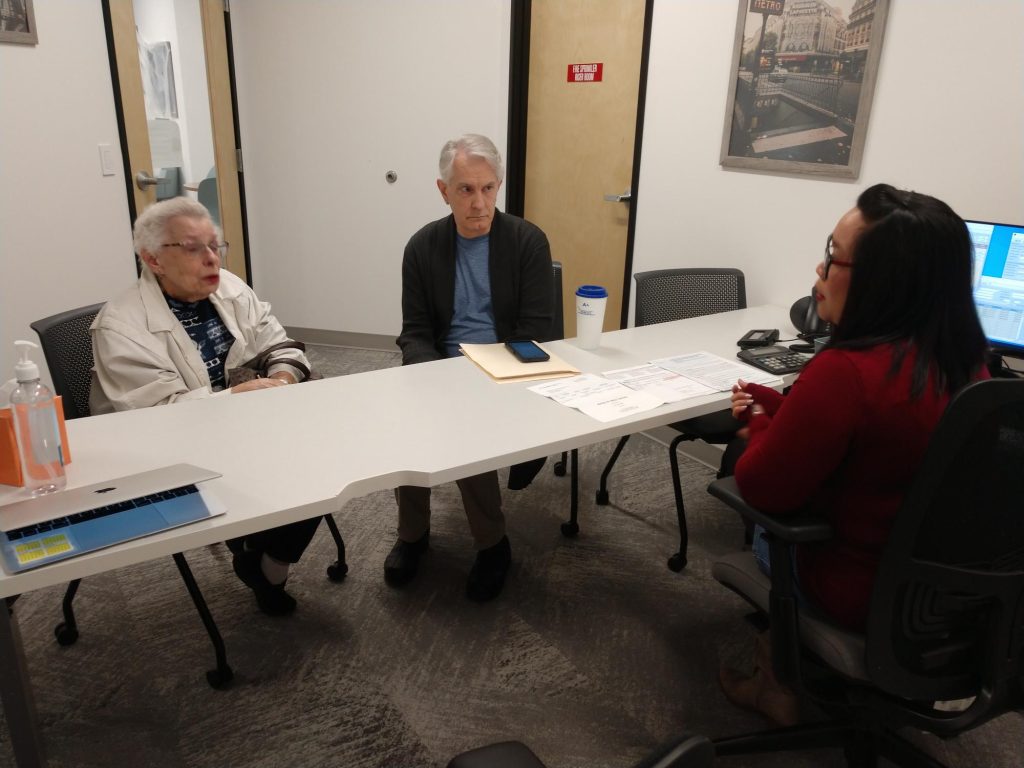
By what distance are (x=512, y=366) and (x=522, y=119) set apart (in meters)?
2.43

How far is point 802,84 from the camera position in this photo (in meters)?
2.62

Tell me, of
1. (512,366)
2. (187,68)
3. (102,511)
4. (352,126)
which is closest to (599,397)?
A: (512,366)

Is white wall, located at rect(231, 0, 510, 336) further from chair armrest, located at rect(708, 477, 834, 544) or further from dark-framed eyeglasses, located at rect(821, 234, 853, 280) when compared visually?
chair armrest, located at rect(708, 477, 834, 544)

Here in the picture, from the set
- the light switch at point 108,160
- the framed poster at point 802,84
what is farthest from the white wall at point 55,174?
the framed poster at point 802,84

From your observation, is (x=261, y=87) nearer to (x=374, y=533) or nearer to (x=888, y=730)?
(x=374, y=533)

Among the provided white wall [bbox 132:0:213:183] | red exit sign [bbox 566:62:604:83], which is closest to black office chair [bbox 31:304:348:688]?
red exit sign [bbox 566:62:604:83]

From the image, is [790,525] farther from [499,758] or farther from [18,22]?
[18,22]

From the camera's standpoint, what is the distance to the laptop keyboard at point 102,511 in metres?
1.07

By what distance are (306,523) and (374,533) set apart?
24.4 inches

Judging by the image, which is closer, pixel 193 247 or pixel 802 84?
pixel 193 247

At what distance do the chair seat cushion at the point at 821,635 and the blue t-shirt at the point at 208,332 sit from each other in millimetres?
1426

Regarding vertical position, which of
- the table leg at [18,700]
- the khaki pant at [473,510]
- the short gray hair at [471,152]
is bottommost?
the khaki pant at [473,510]

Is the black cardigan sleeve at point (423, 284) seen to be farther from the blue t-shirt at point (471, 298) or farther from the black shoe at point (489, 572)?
the black shoe at point (489, 572)

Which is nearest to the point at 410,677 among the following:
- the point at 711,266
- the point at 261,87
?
the point at 711,266
